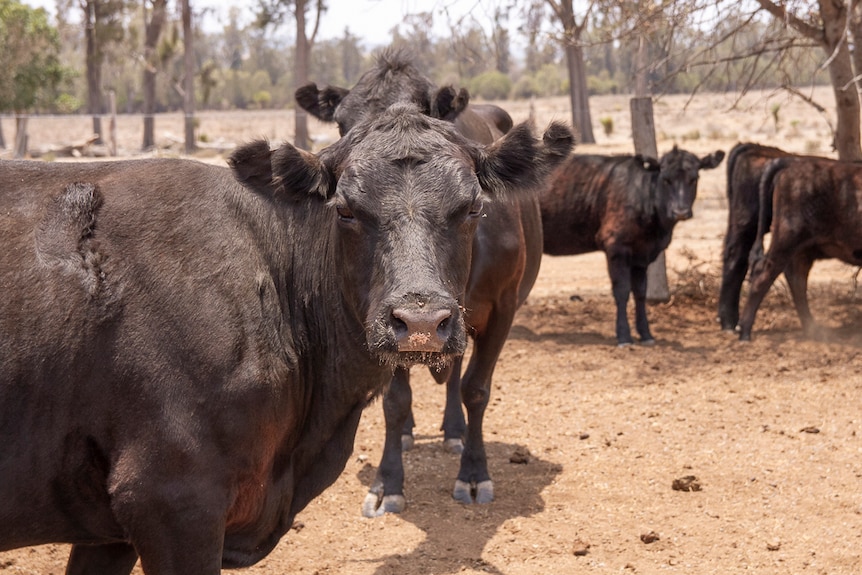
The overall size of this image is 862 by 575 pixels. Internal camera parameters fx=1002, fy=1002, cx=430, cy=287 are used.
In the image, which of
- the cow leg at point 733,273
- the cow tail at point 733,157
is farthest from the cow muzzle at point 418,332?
the cow tail at point 733,157

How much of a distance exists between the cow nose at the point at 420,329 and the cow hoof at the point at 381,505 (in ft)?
10.2

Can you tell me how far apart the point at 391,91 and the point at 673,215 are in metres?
6.00

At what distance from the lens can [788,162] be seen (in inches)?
445

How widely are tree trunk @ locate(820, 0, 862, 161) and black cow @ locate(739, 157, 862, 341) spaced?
1012mm

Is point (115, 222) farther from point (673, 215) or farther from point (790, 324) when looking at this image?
point (790, 324)

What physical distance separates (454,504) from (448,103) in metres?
2.55

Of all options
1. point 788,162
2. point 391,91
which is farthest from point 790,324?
point 391,91

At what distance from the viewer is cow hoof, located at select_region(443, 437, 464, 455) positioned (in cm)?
748

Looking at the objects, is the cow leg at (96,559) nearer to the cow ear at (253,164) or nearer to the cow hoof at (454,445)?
the cow ear at (253,164)

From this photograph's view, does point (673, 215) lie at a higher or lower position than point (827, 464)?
higher

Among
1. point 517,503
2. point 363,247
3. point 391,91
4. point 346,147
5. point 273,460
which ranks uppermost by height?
point 391,91

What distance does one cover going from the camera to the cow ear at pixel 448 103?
20.5ft

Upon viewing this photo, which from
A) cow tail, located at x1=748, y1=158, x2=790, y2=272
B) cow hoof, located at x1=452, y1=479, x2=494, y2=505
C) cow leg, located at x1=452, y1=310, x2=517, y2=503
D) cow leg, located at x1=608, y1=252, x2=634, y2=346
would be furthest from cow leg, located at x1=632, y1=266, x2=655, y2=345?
cow hoof, located at x1=452, y1=479, x2=494, y2=505

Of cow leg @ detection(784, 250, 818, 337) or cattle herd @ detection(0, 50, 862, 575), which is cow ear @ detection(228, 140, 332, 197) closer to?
cattle herd @ detection(0, 50, 862, 575)
